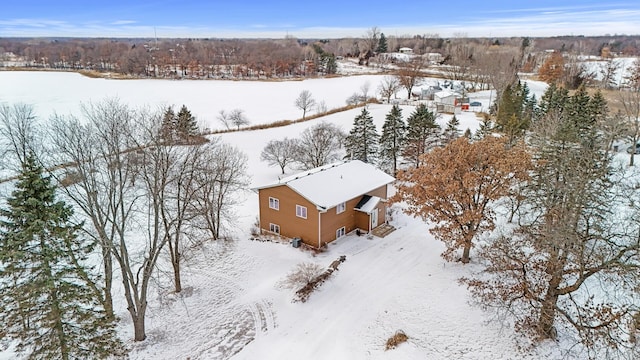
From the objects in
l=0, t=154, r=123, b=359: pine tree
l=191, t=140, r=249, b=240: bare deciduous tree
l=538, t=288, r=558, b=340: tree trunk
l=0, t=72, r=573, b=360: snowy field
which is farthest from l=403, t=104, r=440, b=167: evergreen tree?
l=0, t=154, r=123, b=359: pine tree

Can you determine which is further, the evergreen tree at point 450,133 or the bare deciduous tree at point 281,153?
the evergreen tree at point 450,133

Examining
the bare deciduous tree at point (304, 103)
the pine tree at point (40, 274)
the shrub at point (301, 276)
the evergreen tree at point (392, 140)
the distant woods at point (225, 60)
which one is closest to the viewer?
the pine tree at point (40, 274)

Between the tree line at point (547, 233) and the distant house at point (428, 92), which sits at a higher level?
the distant house at point (428, 92)

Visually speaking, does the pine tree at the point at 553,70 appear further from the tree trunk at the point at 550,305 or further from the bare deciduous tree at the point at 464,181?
the tree trunk at the point at 550,305

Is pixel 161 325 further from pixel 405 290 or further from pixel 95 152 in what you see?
pixel 405 290

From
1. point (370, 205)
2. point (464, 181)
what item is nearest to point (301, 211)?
point (370, 205)

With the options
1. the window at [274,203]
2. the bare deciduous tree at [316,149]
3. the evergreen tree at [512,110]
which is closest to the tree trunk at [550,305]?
the window at [274,203]

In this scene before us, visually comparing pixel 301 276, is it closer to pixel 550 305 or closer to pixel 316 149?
pixel 550 305
